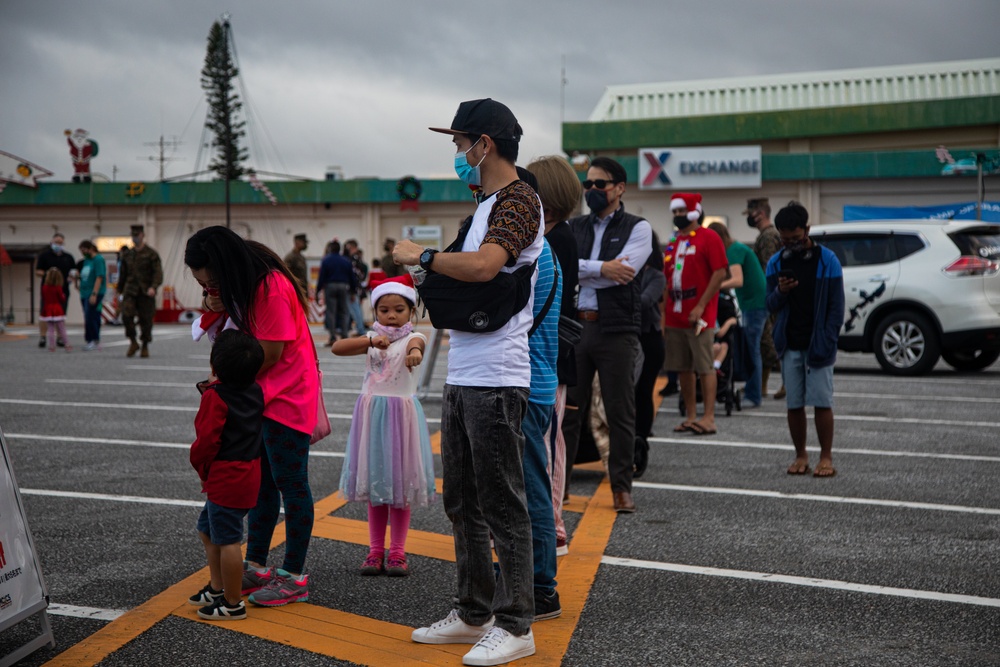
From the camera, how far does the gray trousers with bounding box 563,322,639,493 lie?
5.75m

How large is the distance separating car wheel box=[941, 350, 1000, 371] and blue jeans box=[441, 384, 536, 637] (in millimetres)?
11821

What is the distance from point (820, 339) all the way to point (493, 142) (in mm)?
4008

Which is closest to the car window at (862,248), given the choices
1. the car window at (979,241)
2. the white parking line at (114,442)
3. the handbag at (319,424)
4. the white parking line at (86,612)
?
the car window at (979,241)

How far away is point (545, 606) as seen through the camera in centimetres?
408

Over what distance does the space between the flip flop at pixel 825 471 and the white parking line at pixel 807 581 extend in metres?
2.49

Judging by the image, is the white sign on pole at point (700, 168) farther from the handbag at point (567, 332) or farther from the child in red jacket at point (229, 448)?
the child in red jacket at point (229, 448)

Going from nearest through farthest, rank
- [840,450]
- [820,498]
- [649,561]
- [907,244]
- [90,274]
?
[649,561]
[820,498]
[840,450]
[907,244]
[90,274]

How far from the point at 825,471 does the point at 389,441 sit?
3619 mm

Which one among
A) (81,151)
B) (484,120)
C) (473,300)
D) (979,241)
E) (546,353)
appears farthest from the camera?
(81,151)

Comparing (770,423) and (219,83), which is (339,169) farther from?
(770,423)

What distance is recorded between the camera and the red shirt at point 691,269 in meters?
8.75

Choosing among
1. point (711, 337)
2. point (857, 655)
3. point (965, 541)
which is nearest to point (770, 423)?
point (711, 337)

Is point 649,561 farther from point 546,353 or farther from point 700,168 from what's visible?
point 700,168

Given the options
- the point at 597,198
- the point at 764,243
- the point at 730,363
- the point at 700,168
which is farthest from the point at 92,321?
the point at 700,168
